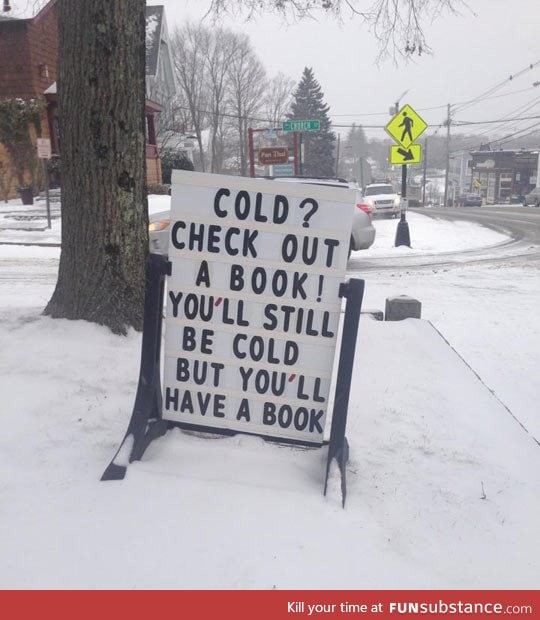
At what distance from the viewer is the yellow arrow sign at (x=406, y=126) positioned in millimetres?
13547

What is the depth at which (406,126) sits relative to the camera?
13.6 meters

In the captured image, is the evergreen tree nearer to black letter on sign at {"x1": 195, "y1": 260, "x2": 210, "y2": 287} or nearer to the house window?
the house window

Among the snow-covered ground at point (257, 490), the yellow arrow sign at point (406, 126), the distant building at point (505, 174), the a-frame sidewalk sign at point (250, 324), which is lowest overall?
the snow-covered ground at point (257, 490)

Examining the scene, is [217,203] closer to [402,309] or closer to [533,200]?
[402,309]

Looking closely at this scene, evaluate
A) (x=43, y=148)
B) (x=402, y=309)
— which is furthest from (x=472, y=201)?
(x=402, y=309)

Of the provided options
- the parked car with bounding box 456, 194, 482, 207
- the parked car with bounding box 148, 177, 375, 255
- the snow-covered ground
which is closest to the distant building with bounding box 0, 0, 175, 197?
the parked car with bounding box 148, 177, 375, 255

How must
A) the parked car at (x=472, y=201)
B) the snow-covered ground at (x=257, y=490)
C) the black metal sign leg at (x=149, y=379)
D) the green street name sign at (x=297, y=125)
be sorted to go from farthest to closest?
the parked car at (x=472, y=201) < the green street name sign at (x=297, y=125) < the black metal sign leg at (x=149, y=379) < the snow-covered ground at (x=257, y=490)

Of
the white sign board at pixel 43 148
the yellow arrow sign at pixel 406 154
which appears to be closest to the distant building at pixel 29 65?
the white sign board at pixel 43 148

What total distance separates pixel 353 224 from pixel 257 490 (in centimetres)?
986

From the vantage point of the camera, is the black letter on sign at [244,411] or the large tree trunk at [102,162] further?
the large tree trunk at [102,162]

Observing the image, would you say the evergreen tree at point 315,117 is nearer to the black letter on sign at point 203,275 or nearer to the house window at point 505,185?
the house window at point 505,185

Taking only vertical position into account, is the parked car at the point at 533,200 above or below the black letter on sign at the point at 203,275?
above

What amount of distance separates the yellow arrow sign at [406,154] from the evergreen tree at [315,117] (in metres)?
46.2
